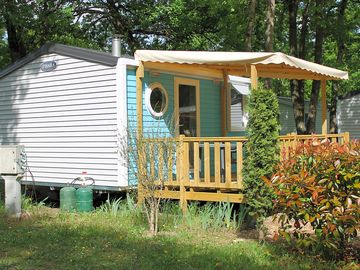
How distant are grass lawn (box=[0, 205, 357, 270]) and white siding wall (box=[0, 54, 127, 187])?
1.64m

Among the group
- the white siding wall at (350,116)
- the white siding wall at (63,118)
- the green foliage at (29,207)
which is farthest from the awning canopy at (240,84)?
the white siding wall at (350,116)

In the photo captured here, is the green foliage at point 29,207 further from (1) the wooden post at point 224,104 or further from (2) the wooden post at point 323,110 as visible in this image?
(2) the wooden post at point 323,110

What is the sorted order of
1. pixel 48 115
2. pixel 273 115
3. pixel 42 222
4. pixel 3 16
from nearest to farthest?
pixel 273 115
pixel 42 222
pixel 48 115
pixel 3 16

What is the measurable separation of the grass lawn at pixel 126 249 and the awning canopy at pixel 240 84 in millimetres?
4975

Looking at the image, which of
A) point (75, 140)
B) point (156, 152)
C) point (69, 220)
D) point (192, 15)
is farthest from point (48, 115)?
point (192, 15)

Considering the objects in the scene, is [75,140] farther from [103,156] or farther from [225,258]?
[225,258]

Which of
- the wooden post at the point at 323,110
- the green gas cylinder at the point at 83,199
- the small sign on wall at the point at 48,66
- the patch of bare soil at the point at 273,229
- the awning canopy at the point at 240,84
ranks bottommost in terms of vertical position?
the patch of bare soil at the point at 273,229

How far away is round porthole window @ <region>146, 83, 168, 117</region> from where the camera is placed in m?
8.74

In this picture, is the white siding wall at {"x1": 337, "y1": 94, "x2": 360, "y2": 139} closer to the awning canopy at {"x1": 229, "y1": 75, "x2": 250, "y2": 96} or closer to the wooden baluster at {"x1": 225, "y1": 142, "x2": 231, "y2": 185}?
the awning canopy at {"x1": 229, "y1": 75, "x2": 250, "y2": 96}

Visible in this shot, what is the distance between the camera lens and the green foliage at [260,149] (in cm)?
619

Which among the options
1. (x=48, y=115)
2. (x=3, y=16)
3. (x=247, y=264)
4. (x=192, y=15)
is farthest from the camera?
(x=192, y=15)

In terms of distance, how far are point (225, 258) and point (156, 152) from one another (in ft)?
7.30

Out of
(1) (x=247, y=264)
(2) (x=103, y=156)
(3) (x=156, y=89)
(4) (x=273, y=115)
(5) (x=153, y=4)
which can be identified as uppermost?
(5) (x=153, y=4)

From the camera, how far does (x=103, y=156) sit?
8602 millimetres
